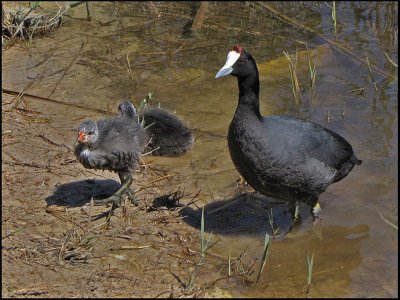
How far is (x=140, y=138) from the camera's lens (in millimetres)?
5902

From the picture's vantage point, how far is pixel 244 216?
232 inches

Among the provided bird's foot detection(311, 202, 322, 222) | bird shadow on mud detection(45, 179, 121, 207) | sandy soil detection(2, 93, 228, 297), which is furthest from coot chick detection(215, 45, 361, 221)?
bird shadow on mud detection(45, 179, 121, 207)

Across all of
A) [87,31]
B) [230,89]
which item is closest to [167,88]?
[230,89]

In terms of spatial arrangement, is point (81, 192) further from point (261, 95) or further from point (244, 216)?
point (261, 95)

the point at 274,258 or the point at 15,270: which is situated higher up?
the point at 15,270

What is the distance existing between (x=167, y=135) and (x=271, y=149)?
1386 millimetres

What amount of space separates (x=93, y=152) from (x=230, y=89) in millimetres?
2572

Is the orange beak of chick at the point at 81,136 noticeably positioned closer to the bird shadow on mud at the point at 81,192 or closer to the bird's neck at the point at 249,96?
the bird shadow on mud at the point at 81,192

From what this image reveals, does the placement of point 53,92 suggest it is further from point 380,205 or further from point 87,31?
point 380,205

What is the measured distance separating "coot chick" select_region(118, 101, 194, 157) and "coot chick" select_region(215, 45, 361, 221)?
1.04m

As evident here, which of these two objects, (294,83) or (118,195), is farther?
(294,83)

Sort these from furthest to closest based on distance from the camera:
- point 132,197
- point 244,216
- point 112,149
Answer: point 244,216
point 132,197
point 112,149

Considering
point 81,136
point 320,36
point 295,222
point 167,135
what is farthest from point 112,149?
point 320,36

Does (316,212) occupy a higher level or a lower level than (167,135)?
lower
